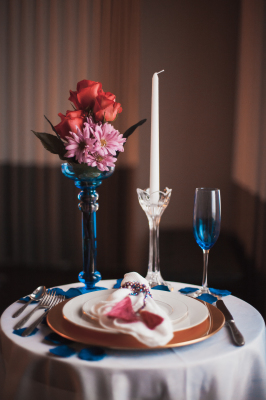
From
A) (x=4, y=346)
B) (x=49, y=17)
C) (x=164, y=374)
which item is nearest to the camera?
(x=164, y=374)

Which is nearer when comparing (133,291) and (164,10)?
(133,291)

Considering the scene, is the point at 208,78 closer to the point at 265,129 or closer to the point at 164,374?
the point at 265,129

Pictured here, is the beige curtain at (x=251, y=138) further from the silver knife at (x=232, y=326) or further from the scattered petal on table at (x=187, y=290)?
the silver knife at (x=232, y=326)

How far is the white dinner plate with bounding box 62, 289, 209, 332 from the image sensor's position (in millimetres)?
597

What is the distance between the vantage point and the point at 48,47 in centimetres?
337

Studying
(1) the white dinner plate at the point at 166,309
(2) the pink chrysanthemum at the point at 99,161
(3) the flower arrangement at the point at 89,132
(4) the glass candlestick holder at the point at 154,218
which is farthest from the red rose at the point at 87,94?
(1) the white dinner plate at the point at 166,309

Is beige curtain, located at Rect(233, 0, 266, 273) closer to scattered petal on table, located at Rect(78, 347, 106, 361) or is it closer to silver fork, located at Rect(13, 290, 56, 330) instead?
silver fork, located at Rect(13, 290, 56, 330)

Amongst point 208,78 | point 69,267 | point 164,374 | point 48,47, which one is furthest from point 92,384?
point 208,78

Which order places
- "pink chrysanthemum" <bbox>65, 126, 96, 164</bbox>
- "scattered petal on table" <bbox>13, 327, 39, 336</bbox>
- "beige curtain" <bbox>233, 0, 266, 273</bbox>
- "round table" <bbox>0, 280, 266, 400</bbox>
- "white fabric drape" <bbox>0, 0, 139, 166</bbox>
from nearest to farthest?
"round table" <bbox>0, 280, 266, 400</bbox>, "scattered petal on table" <bbox>13, 327, 39, 336</bbox>, "pink chrysanthemum" <bbox>65, 126, 96, 164</bbox>, "beige curtain" <bbox>233, 0, 266, 273</bbox>, "white fabric drape" <bbox>0, 0, 139, 166</bbox>

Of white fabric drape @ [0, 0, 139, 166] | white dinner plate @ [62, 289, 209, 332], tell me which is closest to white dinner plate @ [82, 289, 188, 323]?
white dinner plate @ [62, 289, 209, 332]

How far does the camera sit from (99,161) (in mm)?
799

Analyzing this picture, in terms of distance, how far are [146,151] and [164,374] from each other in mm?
3446

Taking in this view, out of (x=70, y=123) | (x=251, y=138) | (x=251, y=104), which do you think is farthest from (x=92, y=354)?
(x=251, y=104)

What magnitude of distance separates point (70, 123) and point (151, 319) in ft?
1.37
